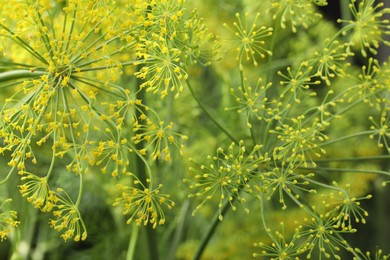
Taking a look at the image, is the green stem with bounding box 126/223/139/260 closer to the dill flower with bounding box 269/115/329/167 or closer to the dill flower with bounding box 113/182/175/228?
the dill flower with bounding box 113/182/175/228

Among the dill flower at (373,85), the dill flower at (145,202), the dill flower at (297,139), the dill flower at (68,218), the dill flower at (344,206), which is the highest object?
the dill flower at (373,85)

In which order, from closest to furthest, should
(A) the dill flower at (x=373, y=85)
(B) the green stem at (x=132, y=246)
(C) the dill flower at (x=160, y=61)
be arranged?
(C) the dill flower at (x=160, y=61)
(A) the dill flower at (x=373, y=85)
(B) the green stem at (x=132, y=246)

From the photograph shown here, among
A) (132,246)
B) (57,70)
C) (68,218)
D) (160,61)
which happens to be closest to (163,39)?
(160,61)

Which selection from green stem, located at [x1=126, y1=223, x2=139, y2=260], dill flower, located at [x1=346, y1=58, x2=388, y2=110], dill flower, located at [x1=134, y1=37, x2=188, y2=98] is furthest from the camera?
green stem, located at [x1=126, y1=223, x2=139, y2=260]

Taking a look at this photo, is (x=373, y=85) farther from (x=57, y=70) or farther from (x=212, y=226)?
(x=57, y=70)

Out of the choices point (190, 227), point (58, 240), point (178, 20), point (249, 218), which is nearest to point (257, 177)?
point (178, 20)

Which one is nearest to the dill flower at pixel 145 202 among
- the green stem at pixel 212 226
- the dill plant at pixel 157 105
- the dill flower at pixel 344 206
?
the dill plant at pixel 157 105

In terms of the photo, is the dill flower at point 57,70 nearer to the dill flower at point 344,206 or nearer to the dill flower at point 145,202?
the dill flower at point 145,202

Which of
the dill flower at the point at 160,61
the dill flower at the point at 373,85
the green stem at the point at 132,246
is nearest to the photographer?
the dill flower at the point at 160,61

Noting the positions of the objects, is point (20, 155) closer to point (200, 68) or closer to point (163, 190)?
point (163, 190)

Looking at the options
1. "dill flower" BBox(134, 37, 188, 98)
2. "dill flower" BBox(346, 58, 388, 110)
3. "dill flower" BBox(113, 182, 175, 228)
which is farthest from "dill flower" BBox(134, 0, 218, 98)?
"dill flower" BBox(346, 58, 388, 110)

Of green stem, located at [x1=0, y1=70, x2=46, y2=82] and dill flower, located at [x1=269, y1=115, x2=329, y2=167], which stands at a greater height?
green stem, located at [x1=0, y1=70, x2=46, y2=82]
